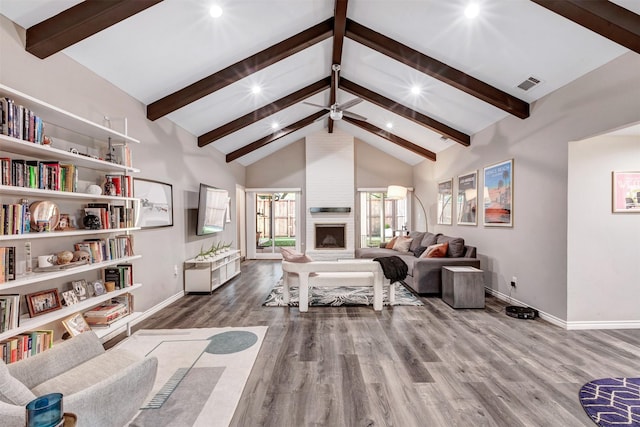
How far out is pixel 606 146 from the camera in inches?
129

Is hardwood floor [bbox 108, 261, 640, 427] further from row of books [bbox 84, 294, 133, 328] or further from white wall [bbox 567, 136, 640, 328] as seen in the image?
white wall [bbox 567, 136, 640, 328]

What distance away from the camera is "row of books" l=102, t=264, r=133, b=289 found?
9.87ft

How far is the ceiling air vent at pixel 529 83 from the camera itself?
341cm

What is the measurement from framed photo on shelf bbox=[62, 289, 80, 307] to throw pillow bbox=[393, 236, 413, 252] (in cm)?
568

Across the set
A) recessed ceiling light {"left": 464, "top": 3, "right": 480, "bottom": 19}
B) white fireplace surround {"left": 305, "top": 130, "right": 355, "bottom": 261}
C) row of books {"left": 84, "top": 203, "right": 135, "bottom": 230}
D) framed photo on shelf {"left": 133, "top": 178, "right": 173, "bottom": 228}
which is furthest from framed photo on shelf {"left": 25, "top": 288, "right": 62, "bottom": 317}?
white fireplace surround {"left": 305, "top": 130, "right": 355, "bottom": 261}

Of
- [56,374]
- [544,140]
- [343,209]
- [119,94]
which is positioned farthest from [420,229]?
[56,374]

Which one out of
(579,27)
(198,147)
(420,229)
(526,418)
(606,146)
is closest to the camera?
(526,418)

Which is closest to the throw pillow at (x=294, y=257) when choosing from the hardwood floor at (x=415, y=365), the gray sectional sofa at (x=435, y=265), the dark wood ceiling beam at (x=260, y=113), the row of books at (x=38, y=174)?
the hardwood floor at (x=415, y=365)

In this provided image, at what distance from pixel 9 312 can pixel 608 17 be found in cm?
508

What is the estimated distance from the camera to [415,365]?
8.32ft

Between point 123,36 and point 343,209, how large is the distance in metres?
6.34

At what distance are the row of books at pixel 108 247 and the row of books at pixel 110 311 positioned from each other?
0.49 meters

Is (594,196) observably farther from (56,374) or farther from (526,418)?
(56,374)

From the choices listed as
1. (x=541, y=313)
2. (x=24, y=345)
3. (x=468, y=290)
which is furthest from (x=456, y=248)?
(x=24, y=345)
